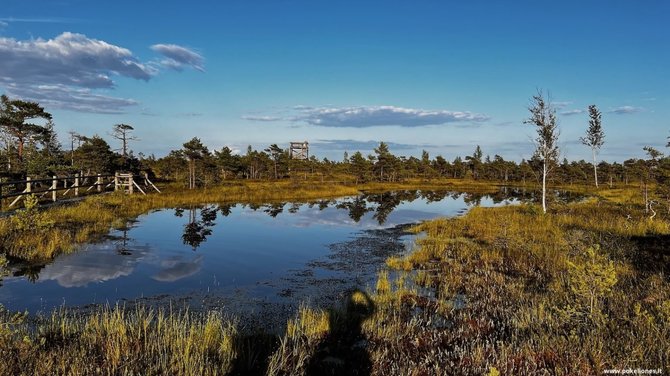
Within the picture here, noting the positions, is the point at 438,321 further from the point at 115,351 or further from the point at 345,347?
the point at 115,351

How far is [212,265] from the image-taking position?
13.8 m

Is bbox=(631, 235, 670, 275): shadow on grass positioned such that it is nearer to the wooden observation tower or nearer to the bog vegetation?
the bog vegetation

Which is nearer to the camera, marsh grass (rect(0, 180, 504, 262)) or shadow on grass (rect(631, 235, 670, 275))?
shadow on grass (rect(631, 235, 670, 275))

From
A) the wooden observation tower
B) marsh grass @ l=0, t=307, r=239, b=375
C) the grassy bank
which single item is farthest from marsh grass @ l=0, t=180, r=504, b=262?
the wooden observation tower

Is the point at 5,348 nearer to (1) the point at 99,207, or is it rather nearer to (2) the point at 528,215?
(1) the point at 99,207

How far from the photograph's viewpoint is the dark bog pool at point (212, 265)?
32.9ft

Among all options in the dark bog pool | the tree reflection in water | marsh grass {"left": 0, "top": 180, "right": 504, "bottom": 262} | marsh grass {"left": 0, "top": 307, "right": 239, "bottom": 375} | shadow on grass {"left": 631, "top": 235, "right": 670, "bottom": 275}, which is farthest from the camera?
the tree reflection in water

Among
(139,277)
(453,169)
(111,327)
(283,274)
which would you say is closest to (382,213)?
(283,274)

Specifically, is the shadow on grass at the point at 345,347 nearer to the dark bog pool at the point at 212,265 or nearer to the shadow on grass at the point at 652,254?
the dark bog pool at the point at 212,265

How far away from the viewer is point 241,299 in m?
9.85

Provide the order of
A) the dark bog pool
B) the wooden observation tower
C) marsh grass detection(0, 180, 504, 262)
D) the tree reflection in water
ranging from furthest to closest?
the wooden observation tower < the tree reflection in water < marsh grass detection(0, 180, 504, 262) < the dark bog pool

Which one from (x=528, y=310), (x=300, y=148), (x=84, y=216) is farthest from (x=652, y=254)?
(x=300, y=148)

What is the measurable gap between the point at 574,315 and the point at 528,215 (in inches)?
730

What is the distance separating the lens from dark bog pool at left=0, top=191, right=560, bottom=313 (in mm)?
10031
